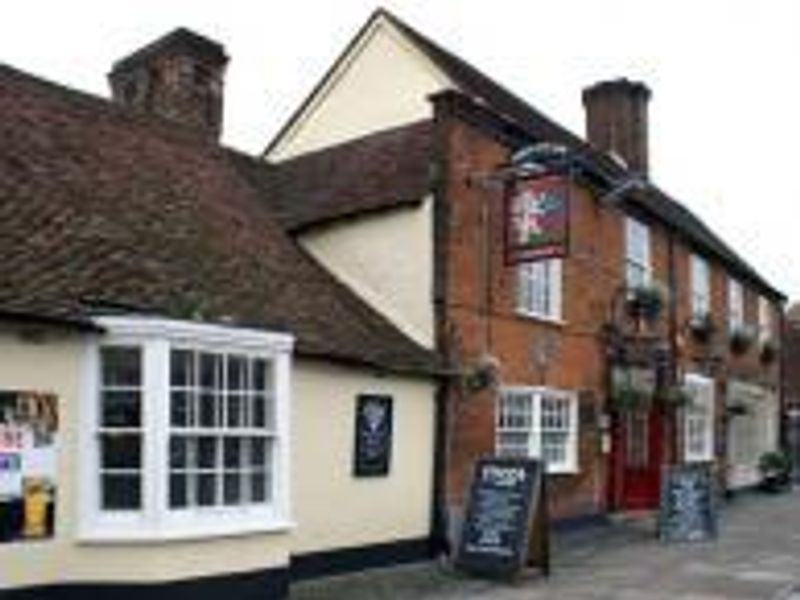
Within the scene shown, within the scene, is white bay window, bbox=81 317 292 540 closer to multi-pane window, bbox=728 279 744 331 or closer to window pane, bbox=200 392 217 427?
window pane, bbox=200 392 217 427

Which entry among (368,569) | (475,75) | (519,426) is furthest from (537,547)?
(475,75)

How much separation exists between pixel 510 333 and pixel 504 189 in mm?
2115

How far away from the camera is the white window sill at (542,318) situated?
1972cm

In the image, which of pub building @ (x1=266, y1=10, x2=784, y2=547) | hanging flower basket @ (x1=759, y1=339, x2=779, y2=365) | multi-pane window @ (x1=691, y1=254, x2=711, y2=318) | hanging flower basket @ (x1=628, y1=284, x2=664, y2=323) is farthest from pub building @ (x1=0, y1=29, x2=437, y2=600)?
hanging flower basket @ (x1=759, y1=339, x2=779, y2=365)

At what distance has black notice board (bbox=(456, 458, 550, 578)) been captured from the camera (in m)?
16.3

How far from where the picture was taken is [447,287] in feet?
58.4

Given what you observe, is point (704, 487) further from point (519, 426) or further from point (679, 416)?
point (679, 416)

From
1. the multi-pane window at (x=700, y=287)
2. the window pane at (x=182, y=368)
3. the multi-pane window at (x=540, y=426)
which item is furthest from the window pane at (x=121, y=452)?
the multi-pane window at (x=700, y=287)

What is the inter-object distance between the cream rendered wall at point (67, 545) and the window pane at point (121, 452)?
13.0 inches

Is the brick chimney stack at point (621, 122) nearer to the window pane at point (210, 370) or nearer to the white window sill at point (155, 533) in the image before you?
the window pane at point (210, 370)

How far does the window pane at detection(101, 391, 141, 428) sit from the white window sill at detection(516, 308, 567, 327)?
808 cm

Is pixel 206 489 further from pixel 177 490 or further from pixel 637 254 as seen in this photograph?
pixel 637 254

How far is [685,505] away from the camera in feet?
69.0

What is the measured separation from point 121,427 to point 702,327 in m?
17.4
